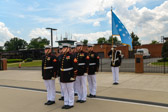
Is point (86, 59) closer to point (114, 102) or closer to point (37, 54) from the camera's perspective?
point (114, 102)

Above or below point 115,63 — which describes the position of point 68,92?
below

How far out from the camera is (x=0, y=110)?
5.33 m

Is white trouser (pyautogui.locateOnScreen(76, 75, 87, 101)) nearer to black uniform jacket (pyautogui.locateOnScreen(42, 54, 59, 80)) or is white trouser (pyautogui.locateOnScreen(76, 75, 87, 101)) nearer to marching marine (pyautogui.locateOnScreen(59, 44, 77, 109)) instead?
marching marine (pyautogui.locateOnScreen(59, 44, 77, 109))

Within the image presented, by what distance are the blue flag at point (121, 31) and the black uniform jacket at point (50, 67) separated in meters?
4.36

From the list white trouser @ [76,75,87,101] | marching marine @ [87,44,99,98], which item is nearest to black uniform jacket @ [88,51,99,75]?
marching marine @ [87,44,99,98]

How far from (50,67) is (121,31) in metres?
4.77

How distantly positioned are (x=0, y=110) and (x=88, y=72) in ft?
10.7

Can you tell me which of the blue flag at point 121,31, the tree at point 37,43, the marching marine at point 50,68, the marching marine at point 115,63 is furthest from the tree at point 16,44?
the marching marine at point 50,68

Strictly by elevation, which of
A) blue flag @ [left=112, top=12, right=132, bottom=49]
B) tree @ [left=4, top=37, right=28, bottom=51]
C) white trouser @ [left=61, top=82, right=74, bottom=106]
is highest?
tree @ [left=4, top=37, right=28, bottom=51]

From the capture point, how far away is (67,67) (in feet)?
16.9

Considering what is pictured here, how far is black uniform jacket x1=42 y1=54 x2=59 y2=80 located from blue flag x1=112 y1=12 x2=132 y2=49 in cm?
436

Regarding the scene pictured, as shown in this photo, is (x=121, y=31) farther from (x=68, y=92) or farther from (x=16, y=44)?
(x=16, y=44)

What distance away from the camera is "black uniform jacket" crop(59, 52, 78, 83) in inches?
200

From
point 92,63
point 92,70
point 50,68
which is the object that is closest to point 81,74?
point 92,70
